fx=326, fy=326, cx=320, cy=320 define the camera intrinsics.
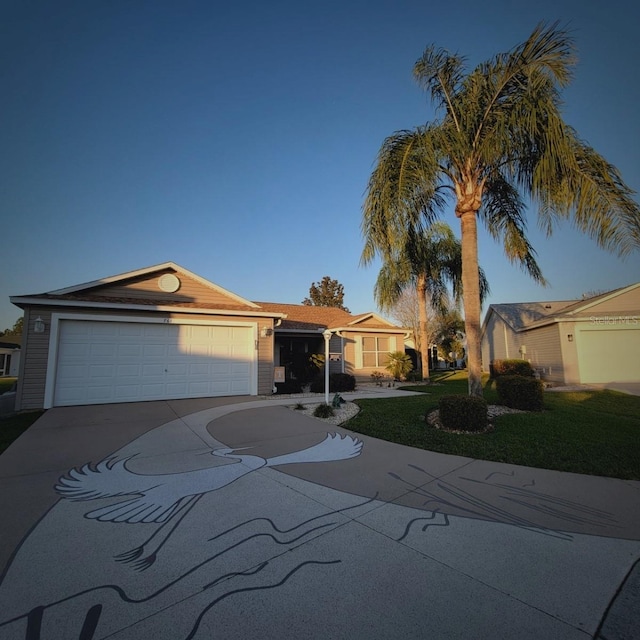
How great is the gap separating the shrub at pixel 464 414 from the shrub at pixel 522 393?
2.24 m

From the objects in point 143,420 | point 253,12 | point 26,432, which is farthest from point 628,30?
point 26,432

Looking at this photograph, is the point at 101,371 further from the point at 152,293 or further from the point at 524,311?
the point at 524,311

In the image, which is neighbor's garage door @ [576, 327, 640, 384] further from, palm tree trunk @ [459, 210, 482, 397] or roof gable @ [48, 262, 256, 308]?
roof gable @ [48, 262, 256, 308]

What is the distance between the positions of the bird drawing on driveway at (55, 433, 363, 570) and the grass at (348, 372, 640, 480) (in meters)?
1.69

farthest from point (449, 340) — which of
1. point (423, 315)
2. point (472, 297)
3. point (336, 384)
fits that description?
point (472, 297)

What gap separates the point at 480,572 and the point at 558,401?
31.4 ft

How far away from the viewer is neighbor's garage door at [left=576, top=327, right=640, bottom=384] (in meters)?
14.2

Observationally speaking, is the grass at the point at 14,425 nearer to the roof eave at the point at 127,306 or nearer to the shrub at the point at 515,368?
the roof eave at the point at 127,306

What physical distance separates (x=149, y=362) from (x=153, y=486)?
7224 millimetres

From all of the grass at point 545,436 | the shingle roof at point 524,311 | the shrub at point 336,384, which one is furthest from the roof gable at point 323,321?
the shingle roof at point 524,311

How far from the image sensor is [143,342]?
10242mm

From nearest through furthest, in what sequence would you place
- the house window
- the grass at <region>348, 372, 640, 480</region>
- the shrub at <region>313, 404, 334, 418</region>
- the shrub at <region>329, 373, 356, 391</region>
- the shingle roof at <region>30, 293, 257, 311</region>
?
the grass at <region>348, 372, 640, 480</region>, the shrub at <region>313, 404, 334, 418</region>, the shingle roof at <region>30, 293, 257, 311</region>, the shrub at <region>329, 373, 356, 391</region>, the house window

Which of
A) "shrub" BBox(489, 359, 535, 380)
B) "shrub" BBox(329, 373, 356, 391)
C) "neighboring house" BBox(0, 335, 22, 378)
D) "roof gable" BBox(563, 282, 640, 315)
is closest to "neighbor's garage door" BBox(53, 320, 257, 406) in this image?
"shrub" BBox(329, 373, 356, 391)

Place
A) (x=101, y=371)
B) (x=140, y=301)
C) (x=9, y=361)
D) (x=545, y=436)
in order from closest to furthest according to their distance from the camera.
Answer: (x=545, y=436) → (x=101, y=371) → (x=140, y=301) → (x=9, y=361)
